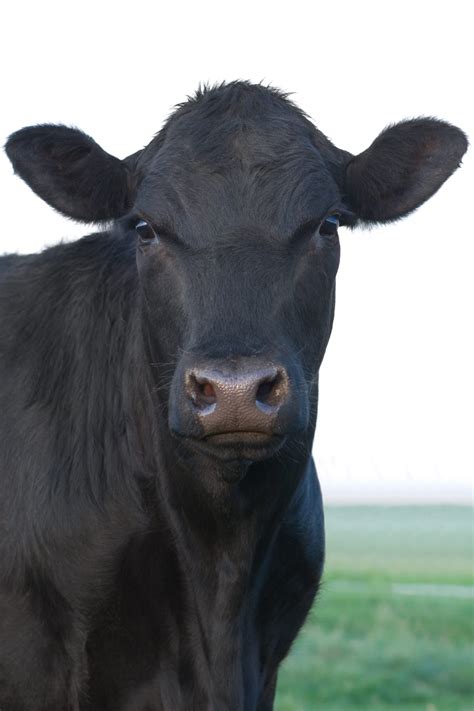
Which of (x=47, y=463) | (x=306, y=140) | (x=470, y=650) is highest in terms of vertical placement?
(x=306, y=140)

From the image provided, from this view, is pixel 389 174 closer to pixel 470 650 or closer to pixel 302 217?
pixel 302 217

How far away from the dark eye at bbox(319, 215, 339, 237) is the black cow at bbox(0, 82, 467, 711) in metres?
0.01

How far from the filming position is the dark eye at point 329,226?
7.06m

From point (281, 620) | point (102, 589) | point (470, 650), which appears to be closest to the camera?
point (102, 589)

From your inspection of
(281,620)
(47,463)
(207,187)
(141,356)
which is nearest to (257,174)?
(207,187)

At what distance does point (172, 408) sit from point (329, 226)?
4.91ft

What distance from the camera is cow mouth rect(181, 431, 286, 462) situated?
233 inches

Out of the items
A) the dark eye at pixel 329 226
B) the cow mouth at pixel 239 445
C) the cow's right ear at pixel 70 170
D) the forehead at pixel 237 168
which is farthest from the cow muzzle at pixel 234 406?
the cow's right ear at pixel 70 170

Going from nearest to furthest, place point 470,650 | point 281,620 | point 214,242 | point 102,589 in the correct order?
point 214,242, point 102,589, point 281,620, point 470,650

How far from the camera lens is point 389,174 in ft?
24.6

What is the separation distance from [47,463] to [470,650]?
9.48 m

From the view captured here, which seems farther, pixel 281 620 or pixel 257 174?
pixel 281 620

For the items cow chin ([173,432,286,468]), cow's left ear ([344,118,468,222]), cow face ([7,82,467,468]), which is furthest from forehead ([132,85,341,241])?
cow chin ([173,432,286,468])

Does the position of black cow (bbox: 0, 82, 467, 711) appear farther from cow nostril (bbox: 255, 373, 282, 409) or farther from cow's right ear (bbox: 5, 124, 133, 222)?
cow nostril (bbox: 255, 373, 282, 409)
